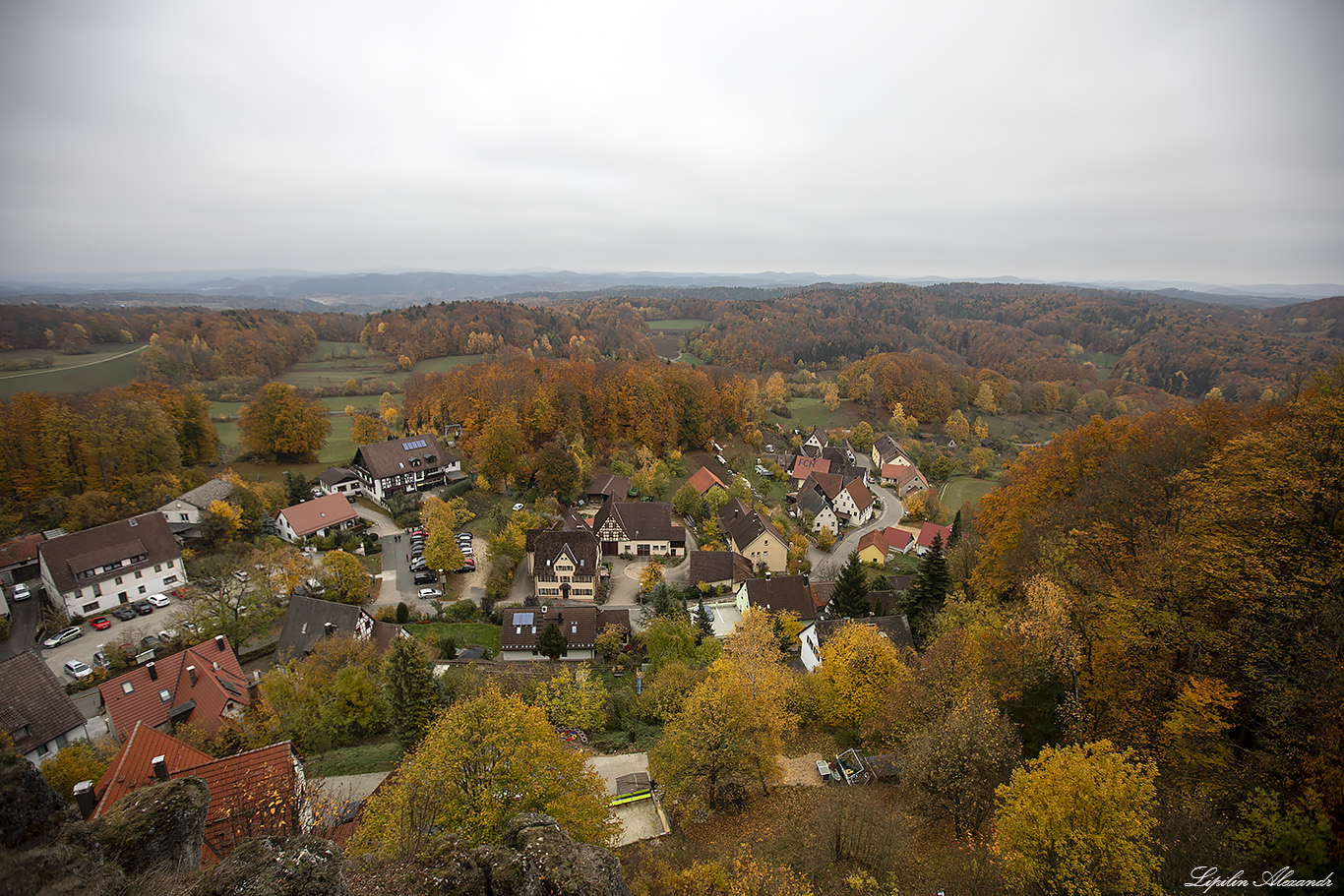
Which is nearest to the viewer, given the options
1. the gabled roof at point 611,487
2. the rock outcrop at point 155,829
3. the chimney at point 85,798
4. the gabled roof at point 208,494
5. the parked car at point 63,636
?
the rock outcrop at point 155,829

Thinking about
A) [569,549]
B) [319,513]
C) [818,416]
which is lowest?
[319,513]

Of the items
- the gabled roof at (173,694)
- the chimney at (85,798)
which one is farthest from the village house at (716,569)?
the chimney at (85,798)

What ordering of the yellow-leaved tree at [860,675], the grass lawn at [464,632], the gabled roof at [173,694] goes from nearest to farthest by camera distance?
the yellow-leaved tree at [860,675] < the gabled roof at [173,694] < the grass lawn at [464,632]

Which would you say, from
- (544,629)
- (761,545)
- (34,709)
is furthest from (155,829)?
(761,545)

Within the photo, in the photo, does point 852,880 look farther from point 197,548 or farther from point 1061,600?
point 197,548

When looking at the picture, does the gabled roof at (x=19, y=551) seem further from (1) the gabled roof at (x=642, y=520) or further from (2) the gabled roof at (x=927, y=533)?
(2) the gabled roof at (x=927, y=533)

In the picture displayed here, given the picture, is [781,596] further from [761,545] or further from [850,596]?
[761,545]

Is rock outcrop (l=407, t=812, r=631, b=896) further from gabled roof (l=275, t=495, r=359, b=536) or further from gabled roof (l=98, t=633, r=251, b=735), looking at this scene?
gabled roof (l=275, t=495, r=359, b=536)
